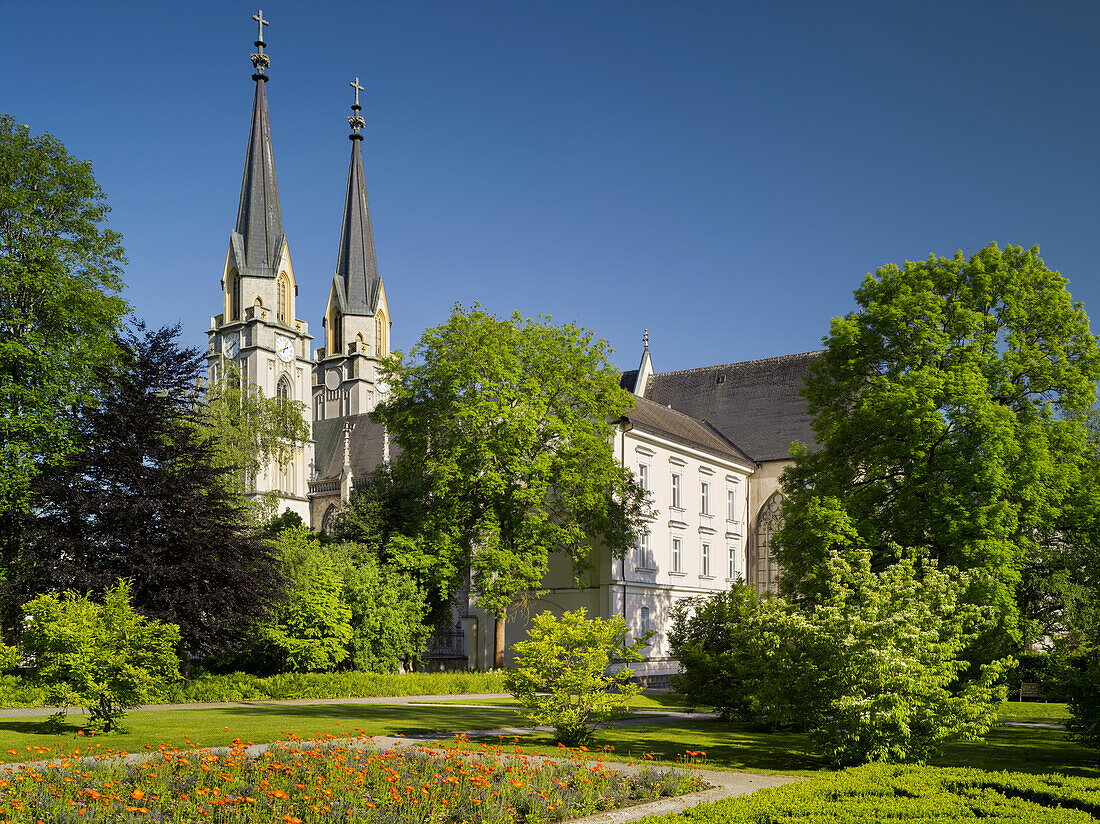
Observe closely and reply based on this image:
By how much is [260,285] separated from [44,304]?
51967 mm

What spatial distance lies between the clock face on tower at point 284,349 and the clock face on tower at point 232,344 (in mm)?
3166

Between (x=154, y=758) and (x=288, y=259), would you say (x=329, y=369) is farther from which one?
(x=154, y=758)

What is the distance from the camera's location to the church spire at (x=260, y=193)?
2977 inches

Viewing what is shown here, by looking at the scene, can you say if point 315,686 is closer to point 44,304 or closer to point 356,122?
point 44,304

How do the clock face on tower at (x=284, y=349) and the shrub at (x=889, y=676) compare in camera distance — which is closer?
the shrub at (x=889, y=676)

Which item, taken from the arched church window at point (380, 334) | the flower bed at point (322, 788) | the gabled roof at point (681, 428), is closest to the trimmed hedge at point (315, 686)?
the gabled roof at point (681, 428)

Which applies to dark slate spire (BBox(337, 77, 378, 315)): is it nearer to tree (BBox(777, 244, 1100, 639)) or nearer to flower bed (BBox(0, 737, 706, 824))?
tree (BBox(777, 244, 1100, 639))

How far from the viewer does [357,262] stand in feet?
302

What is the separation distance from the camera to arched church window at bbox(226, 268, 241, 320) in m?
79.2

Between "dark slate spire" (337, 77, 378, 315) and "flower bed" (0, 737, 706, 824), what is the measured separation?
81.7m

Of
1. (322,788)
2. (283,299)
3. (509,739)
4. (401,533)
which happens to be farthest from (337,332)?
(322,788)

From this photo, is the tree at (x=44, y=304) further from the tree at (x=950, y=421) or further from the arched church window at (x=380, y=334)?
the arched church window at (x=380, y=334)

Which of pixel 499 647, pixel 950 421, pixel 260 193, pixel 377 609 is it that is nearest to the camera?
pixel 950 421

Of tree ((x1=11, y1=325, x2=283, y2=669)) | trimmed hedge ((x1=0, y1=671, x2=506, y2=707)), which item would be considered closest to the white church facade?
trimmed hedge ((x1=0, y1=671, x2=506, y2=707))
